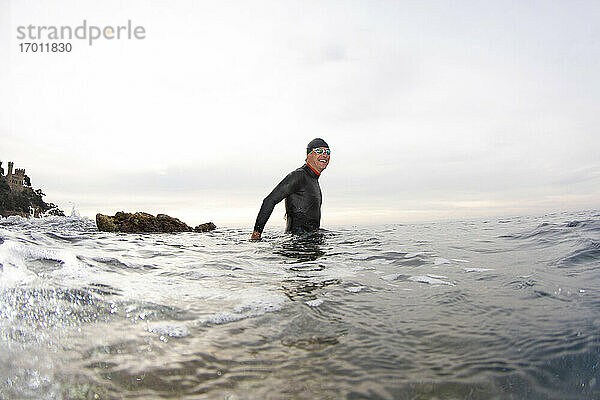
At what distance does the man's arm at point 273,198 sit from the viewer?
8.62m

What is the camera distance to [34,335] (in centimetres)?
206

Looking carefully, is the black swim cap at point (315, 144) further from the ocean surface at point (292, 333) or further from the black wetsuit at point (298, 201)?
the ocean surface at point (292, 333)

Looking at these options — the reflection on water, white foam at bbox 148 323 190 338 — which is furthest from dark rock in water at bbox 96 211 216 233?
white foam at bbox 148 323 190 338

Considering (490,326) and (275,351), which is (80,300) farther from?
(490,326)

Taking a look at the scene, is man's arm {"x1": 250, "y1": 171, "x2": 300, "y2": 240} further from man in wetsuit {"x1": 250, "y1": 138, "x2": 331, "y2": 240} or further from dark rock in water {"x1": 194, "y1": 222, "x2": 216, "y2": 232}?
dark rock in water {"x1": 194, "y1": 222, "x2": 216, "y2": 232}

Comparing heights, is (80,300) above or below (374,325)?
above

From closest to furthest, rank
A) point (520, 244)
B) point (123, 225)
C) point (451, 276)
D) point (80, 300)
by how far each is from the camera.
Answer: point (80, 300), point (451, 276), point (520, 244), point (123, 225)

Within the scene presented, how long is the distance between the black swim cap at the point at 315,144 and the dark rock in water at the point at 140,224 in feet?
26.9

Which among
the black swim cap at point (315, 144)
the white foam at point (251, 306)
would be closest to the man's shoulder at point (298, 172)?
the black swim cap at point (315, 144)

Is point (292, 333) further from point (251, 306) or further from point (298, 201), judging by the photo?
point (298, 201)

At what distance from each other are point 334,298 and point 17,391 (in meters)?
2.17

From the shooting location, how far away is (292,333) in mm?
2266

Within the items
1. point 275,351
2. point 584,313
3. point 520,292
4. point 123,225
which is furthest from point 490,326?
point 123,225

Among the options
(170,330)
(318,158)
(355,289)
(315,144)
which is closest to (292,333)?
(170,330)
